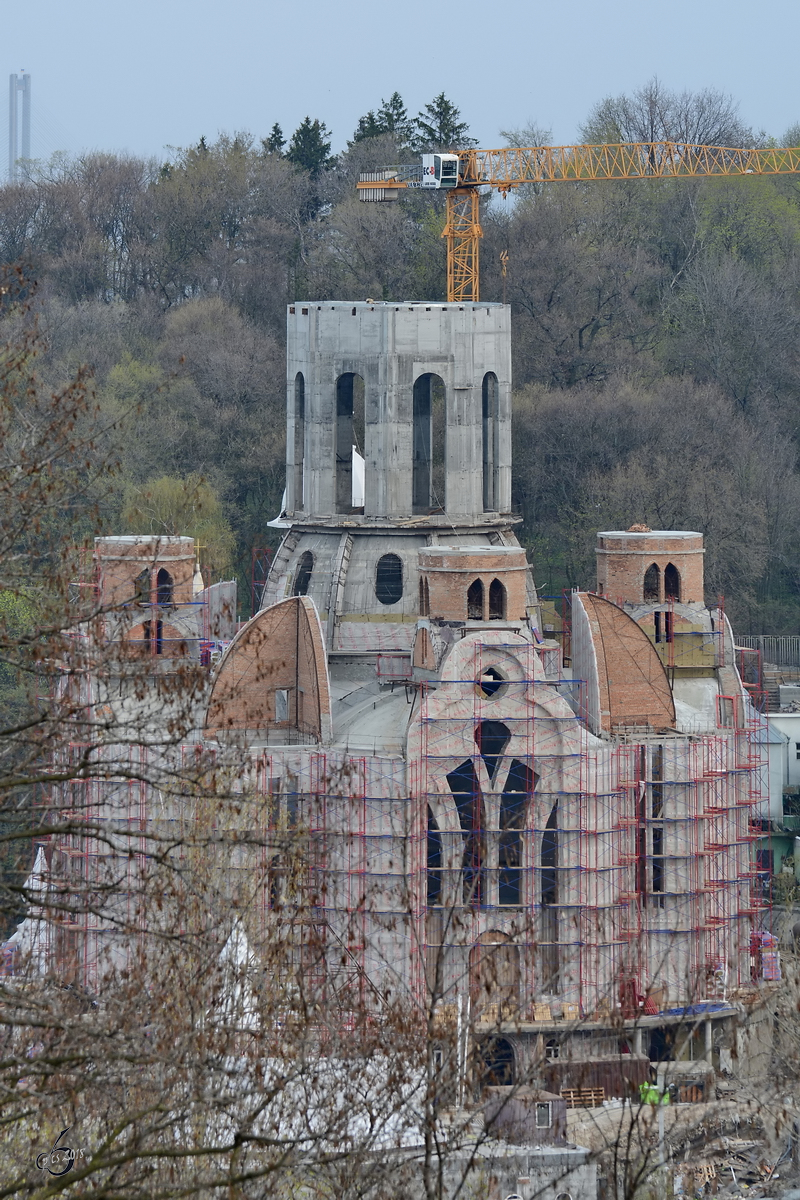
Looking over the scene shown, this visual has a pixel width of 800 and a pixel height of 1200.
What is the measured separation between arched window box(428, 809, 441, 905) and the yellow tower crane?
26.8 metres

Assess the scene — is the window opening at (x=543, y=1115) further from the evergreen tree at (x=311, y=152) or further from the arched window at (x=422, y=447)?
the evergreen tree at (x=311, y=152)

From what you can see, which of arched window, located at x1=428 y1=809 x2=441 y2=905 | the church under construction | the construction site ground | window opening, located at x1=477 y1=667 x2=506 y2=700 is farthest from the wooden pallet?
window opening, located at x1=477 y1=667 x2=506 y2=700

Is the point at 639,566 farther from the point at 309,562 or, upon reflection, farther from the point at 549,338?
the point at 549,338

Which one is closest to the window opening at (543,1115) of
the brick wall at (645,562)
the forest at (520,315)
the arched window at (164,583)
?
the brick wall at (645,562)

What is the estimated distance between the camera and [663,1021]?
139 feet

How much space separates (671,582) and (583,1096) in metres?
12.7

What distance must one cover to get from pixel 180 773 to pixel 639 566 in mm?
28942

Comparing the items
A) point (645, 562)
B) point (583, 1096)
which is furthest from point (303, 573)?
point (583, 1096)

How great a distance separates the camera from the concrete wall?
160ft

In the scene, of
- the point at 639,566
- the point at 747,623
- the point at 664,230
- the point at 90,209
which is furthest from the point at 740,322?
the point at 639,566

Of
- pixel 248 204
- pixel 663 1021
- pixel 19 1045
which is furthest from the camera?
pixel 248 204

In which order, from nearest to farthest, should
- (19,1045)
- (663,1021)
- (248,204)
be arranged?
(19,1045)
(663,1021)
(248,204)

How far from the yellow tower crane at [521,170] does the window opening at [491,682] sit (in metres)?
25.8

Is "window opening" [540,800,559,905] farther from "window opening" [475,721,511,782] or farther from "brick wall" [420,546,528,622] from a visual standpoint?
"brick wall" [420,546,528,622]
